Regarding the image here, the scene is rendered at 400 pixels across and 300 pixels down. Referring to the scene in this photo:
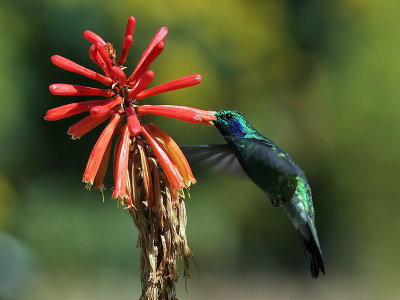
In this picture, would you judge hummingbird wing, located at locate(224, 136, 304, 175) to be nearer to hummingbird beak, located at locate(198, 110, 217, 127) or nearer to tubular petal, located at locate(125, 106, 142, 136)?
hummingbird beak, located at locate(198, 110, 217, 127)

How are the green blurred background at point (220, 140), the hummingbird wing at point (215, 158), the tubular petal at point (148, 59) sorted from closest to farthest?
1. the tubular petal at point (148, 59)
2. the hummingbird wing at point (215, 158)
3. the green blurred background at point (220, 140)

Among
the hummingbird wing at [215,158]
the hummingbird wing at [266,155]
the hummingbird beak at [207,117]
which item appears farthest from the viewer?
the hummingbird wing at [215,158]

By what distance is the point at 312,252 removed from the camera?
3607 mm

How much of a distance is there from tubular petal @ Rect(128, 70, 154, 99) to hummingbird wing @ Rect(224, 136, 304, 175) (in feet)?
2.87

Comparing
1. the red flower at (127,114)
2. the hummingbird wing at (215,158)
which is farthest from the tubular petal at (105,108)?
the hummingbird wing at (215,158)

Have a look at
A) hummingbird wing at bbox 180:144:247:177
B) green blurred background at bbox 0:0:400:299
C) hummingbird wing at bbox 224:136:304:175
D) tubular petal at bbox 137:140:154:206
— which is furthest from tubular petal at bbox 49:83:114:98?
green blurred background at bbox 0:0:400:299

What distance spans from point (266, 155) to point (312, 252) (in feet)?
2.44

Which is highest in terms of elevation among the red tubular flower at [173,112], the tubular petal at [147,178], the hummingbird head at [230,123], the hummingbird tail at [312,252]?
the hummingbird head at [230,123]

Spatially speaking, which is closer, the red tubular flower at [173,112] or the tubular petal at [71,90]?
the tubular petal at [71,90]

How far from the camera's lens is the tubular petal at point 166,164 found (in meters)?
2.83

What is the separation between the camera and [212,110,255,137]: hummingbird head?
3426mm

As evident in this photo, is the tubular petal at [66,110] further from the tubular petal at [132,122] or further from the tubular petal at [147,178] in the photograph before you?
the tubular petal at [147,178]

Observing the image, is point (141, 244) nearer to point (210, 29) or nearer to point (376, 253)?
point (210, 29)

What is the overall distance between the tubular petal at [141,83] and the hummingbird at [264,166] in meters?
0.71
